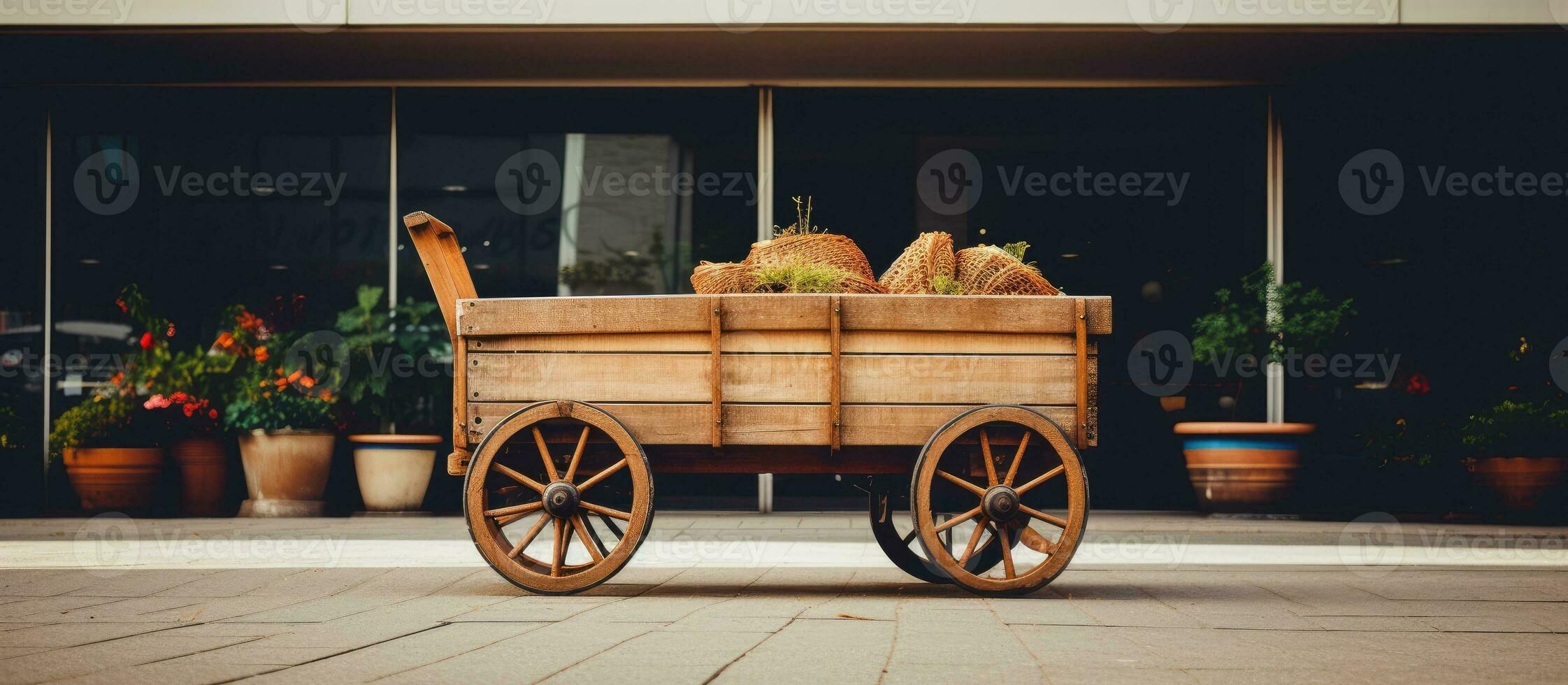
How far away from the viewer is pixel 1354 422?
1070 centimetres

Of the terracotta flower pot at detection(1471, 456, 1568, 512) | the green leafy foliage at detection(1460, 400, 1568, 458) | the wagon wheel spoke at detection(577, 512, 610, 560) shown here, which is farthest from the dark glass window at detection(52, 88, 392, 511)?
the terracotta flower pot at detection(1471, 456, 1568, 512)

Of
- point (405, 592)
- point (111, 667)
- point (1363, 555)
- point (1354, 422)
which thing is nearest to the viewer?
point (111, 667)

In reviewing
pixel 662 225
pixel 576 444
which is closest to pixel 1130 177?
pixel 662 225

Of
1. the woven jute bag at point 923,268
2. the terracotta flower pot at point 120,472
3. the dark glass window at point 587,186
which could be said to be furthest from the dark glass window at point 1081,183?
the woven jute bag at point 923,268

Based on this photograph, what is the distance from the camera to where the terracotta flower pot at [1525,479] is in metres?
9.59

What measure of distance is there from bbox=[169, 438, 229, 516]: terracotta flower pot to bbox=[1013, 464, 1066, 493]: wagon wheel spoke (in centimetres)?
719

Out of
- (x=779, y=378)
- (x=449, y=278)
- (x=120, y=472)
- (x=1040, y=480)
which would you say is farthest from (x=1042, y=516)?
(x=120, y=472)

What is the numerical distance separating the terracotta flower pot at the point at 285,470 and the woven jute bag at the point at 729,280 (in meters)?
5.53

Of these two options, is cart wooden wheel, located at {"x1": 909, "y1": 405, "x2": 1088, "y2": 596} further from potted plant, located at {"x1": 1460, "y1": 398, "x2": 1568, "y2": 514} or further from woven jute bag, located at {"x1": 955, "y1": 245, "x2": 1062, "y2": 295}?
potted plant, located at {"x1": 1460, "y1": 398, "x2": 1568, "y2": 514}

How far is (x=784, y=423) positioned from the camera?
527 cm

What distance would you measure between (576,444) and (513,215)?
592 centimetres

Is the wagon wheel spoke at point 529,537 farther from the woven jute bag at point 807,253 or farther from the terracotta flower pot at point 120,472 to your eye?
the terracotta flower pot at point 120,472

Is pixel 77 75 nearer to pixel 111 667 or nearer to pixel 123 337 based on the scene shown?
pixel 123 337

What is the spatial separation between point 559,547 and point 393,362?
5.79m
